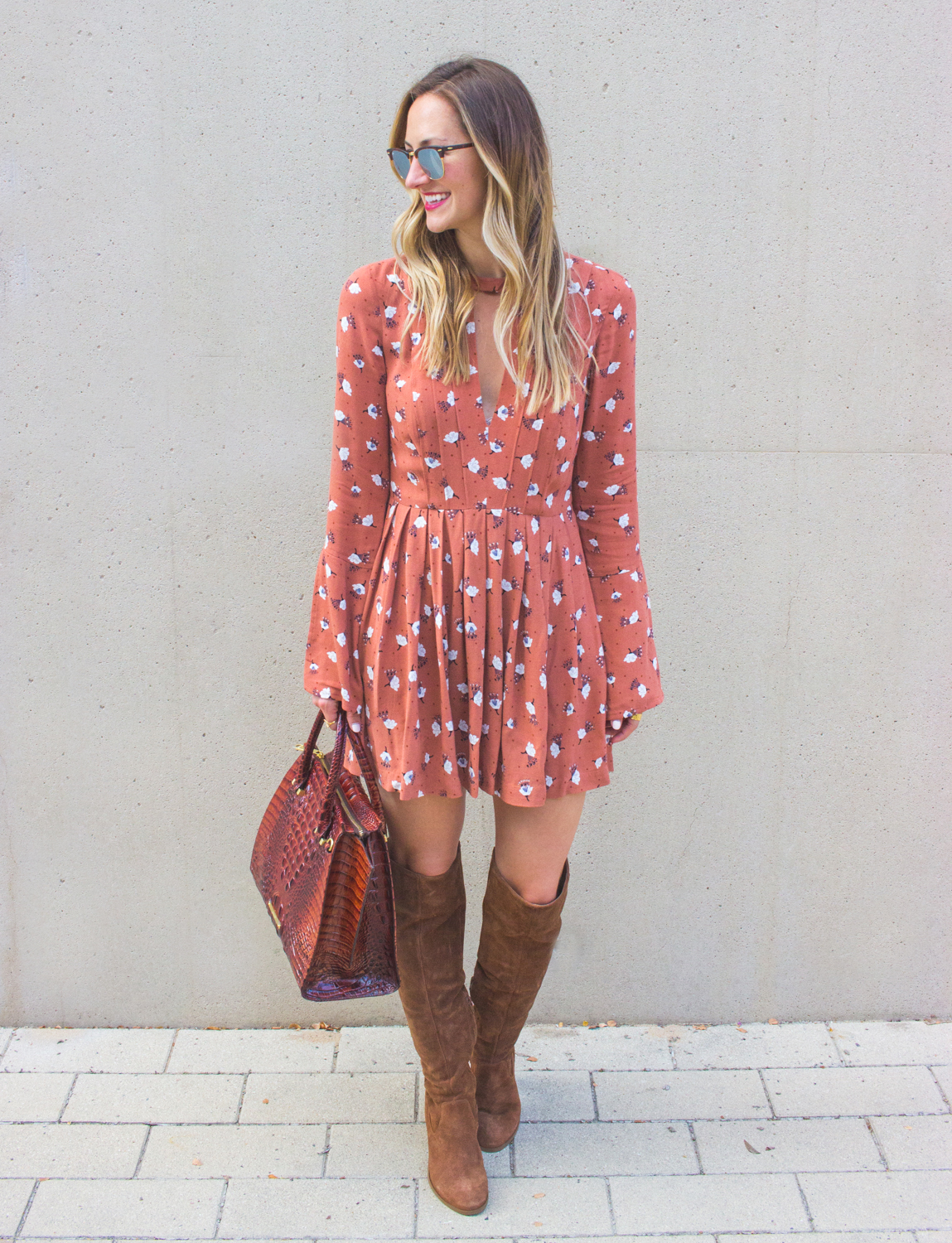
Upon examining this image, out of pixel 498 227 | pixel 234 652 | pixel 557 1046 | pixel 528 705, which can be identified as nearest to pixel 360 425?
pixel 498 227

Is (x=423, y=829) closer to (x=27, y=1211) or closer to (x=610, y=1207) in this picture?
(x=610, y=1207)

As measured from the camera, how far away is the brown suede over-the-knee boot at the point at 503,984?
7.25ft

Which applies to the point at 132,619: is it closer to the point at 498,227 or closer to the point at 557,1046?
the point at 498,227

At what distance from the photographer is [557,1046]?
2699 millimetres

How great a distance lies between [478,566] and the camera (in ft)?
6.36

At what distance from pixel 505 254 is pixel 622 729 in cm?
93

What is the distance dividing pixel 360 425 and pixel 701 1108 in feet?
5.65

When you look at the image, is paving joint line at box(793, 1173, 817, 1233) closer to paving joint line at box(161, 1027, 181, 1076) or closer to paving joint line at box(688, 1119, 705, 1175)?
paving joint line at box(688, 1119, 705, 1175)

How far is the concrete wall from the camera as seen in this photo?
2.30 metres

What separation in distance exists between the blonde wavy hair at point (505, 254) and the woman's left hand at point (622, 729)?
0.64 meters

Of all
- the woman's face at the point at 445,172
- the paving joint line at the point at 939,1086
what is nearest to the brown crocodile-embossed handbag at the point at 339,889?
the woman's face at the point at 445,172

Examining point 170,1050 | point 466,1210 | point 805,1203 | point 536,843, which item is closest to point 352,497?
point 536,843

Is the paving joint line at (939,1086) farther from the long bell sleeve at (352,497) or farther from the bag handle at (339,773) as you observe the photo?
the long bell sleeve at (352,497)

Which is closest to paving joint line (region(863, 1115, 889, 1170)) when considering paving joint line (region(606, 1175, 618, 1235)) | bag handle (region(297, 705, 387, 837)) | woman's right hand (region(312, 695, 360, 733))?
paving joint line (region(606, 1175, 618, 1235))
